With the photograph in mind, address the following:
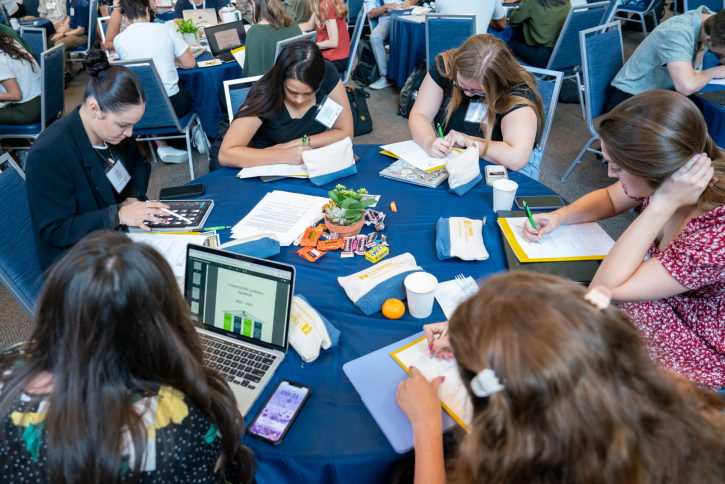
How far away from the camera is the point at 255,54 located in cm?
343

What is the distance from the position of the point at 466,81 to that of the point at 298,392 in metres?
1.63

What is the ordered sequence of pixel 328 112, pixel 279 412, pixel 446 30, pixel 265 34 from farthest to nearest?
pixel 446 30 → pixel 265 34 → pixel 328 112 → pixel 279 412

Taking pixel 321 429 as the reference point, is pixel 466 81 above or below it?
above

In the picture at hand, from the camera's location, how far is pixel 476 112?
2158mm

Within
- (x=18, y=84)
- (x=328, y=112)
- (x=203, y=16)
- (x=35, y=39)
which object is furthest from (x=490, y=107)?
(x=35, y=39)

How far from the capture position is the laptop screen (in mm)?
1056

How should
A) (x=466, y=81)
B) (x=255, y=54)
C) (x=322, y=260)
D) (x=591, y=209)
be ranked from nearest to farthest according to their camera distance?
(x=322, y=260) < (x=591, y=209) < (x=466, y=81) < (x=255, y=54)

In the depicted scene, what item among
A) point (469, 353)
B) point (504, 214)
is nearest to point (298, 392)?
point (469, 353)

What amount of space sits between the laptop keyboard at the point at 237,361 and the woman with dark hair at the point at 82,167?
2.18 feet

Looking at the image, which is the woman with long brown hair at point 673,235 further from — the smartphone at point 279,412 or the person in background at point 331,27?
the person in background at point 331,27

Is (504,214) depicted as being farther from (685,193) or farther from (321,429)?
(321,429)

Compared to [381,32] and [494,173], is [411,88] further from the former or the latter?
[494,173]

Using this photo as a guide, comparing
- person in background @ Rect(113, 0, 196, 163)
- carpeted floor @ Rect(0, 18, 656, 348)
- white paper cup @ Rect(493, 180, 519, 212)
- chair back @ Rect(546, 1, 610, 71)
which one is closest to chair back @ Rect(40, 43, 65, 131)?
person in background @ Rect(113, 0, 196, 163)

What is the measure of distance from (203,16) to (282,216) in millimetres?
3972
